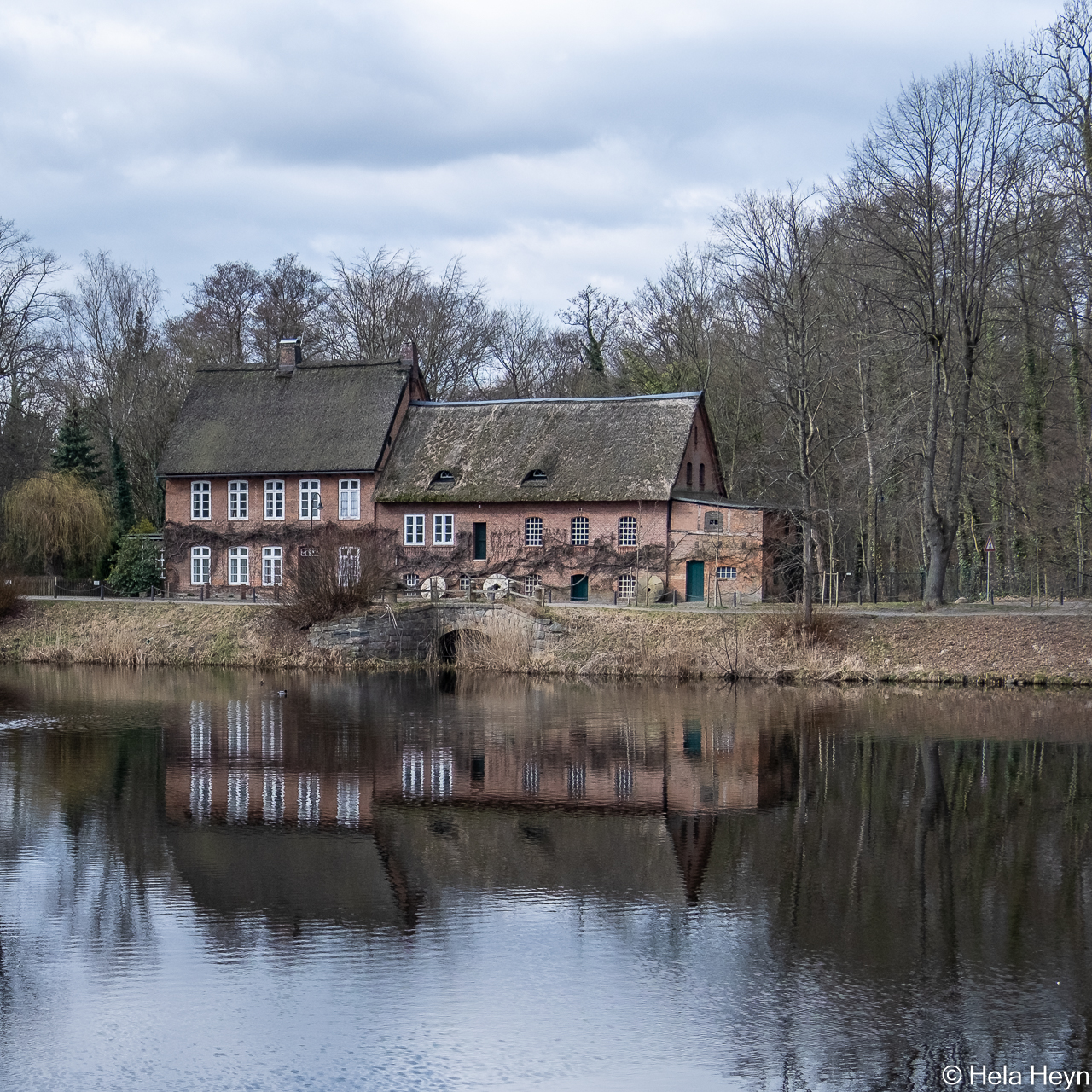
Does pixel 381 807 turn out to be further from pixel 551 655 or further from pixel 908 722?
pixel 551 655

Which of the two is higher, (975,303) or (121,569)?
(975,303)

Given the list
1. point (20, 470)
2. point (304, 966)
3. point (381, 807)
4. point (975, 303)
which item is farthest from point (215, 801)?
point (20, 470)

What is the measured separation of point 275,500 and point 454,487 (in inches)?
253

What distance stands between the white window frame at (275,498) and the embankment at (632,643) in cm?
586

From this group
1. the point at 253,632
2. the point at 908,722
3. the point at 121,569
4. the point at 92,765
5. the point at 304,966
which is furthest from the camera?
the point at 121,569

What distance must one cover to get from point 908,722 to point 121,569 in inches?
1086

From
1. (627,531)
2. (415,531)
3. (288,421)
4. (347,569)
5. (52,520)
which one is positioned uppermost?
(288,421)

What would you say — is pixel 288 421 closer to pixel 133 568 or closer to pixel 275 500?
pixel 275 500

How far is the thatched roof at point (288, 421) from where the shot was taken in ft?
143

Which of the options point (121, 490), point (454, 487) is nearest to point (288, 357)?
point (121, 490)

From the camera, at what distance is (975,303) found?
32875 mm

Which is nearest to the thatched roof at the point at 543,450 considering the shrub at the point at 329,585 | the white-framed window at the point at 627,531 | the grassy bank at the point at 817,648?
the white-framed window at the point at 627,531

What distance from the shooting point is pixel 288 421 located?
44562mm

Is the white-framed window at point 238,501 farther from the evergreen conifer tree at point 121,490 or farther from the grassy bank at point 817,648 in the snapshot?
the grassy bank at point 817,648
